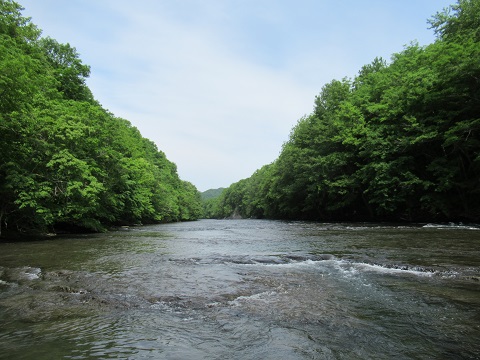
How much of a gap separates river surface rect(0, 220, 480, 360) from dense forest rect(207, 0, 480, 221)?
17.2 metres

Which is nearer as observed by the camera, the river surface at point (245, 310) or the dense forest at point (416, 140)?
the river surface at point (245, 310)

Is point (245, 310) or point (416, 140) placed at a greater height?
point (416, 140)

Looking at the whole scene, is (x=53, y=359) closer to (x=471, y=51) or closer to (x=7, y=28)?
(x=471, y=51)

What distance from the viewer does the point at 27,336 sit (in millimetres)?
3707

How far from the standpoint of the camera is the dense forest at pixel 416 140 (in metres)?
21.4

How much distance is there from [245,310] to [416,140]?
925 inches

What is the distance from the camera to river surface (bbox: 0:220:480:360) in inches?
135

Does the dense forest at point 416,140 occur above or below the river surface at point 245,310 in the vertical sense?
above

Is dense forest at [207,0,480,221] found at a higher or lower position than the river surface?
higher

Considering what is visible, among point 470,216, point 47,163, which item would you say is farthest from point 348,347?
point 470,216

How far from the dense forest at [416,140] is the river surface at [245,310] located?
17.2 meters

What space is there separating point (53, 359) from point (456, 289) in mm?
6677

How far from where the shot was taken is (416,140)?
23.1m

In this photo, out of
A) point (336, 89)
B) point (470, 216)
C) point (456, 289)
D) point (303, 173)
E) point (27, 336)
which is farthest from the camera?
point (336, 89)
